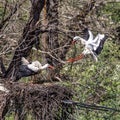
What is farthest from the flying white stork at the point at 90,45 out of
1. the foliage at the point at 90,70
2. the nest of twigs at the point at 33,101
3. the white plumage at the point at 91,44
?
the nest of twigs at the point at 33,101

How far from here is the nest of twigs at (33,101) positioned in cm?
424

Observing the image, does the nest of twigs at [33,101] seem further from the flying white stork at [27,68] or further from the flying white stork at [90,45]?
the flying white stork at [90,45]

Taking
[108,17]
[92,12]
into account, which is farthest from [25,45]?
[108,17]

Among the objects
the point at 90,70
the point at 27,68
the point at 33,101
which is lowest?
the point at 90,70

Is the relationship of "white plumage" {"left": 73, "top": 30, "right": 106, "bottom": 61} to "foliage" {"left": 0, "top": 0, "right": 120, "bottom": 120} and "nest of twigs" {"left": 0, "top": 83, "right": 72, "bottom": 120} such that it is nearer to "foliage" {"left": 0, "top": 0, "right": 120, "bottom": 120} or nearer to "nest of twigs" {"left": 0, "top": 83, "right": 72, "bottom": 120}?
"foliage" {"left": 0, "top": 0, "right": 120, "bottom": 120}

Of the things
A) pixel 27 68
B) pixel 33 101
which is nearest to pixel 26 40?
pixel 27 68

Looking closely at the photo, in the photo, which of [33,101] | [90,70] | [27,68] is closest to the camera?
[33,101]

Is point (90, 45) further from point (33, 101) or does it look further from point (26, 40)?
point (33, 101)

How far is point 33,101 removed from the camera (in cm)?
421

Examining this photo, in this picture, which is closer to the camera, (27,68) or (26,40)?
(26,40)

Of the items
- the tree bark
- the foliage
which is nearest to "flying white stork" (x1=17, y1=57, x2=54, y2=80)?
the tree bark

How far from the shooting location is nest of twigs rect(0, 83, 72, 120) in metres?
4.24

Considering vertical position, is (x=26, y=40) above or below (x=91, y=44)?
above

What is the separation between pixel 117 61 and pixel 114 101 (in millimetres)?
1820
